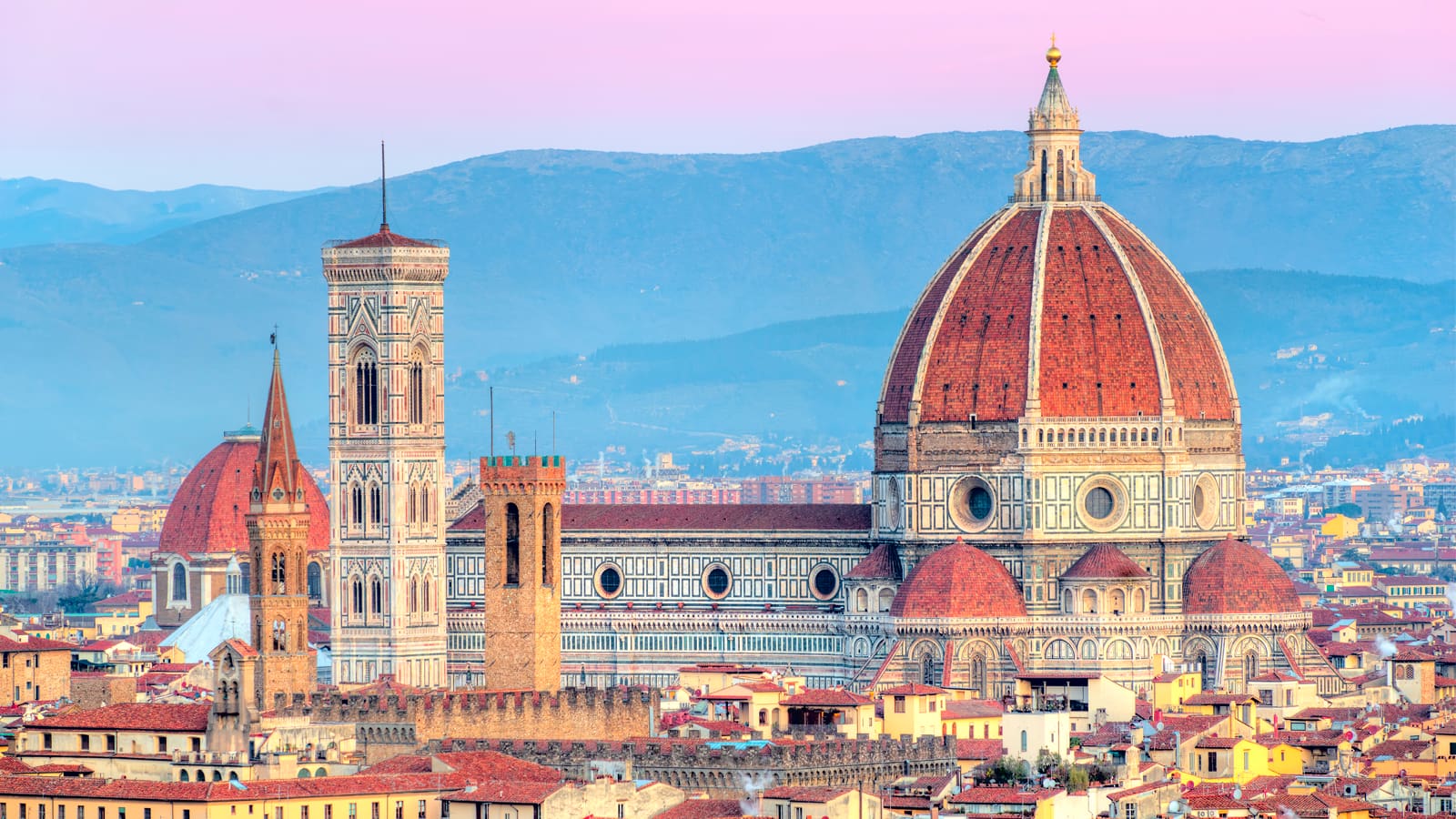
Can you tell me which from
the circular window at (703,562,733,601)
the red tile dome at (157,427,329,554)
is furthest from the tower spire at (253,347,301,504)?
the red tile dome at (157,427,329,554)

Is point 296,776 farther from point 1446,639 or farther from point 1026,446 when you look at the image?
point 1446,639

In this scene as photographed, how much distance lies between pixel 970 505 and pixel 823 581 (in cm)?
493

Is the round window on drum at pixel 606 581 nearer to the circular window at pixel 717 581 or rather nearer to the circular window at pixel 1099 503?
the circular window at pixel 717 581

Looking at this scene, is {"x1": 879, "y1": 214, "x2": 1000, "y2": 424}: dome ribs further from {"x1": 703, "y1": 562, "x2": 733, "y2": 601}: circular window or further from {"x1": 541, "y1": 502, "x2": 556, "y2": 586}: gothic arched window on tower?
{"x1": 541, "y1": 502, "x2": 556, "y2": 586}: gothic arched window on tower

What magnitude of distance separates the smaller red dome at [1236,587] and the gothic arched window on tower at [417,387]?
22.3 metres

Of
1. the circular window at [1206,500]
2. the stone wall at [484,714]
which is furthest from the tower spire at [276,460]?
the circular window at [1206,500]

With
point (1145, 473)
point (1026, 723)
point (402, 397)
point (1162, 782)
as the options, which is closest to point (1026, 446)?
point (1145, 473)

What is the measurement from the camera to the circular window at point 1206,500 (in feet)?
412

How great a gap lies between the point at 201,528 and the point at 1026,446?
4788 centimetres

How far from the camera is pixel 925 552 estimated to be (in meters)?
125

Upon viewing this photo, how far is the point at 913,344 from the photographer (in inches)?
5005

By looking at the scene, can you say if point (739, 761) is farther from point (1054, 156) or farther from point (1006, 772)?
point (1054, 156)

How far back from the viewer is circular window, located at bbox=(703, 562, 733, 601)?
419 feet

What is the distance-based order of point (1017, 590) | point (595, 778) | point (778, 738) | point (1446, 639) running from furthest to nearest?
point (1446, 639) < point (1017, 590) < point (778, 738) < point (595, 778)
